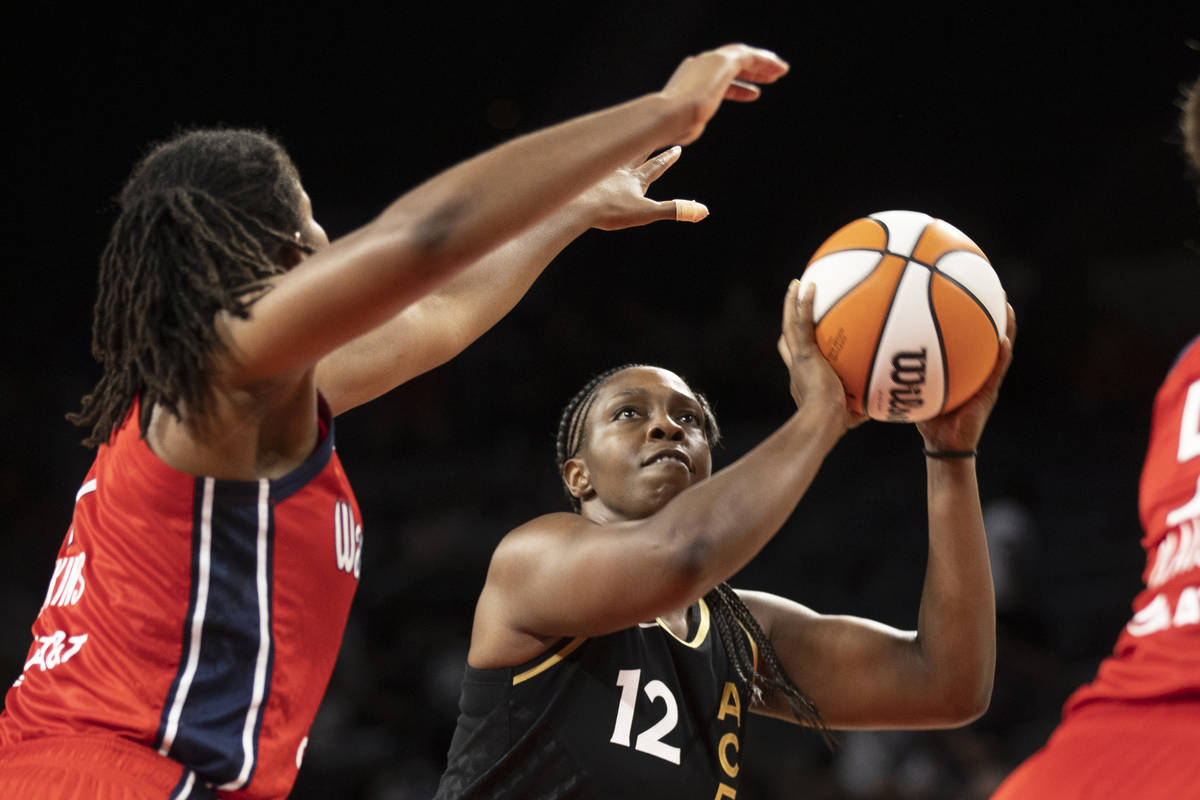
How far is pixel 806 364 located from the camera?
2.69 metres

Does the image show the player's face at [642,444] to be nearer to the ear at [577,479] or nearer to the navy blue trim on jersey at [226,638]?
A: the ear at [577,479]

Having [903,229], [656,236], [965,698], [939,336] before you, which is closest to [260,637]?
[939,336]

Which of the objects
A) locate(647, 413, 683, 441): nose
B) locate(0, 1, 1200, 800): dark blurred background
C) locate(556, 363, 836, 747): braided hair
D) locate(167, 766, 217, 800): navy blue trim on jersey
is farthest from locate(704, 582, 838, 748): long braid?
locate(0, 1, 1200, 800): dark blurred background

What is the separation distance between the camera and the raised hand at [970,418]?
2883 mm

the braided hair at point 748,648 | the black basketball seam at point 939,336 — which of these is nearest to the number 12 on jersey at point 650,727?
the braided hair at point 748,648

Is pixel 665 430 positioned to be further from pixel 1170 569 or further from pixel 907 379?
pixel 1170 569

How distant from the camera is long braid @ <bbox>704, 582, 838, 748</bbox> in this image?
332 centimetres

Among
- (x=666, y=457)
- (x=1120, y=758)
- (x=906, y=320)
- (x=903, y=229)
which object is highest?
(x=903, y=229)

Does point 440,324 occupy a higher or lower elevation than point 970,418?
higher

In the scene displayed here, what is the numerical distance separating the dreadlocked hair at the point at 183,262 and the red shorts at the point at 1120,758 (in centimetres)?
146

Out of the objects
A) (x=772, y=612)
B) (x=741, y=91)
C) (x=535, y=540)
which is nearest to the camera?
(x=741, y=91)

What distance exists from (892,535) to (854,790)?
2355 mm

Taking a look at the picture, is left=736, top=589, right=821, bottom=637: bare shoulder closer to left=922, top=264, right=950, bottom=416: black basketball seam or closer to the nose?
the nose

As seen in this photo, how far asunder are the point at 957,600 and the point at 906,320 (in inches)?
36.1
